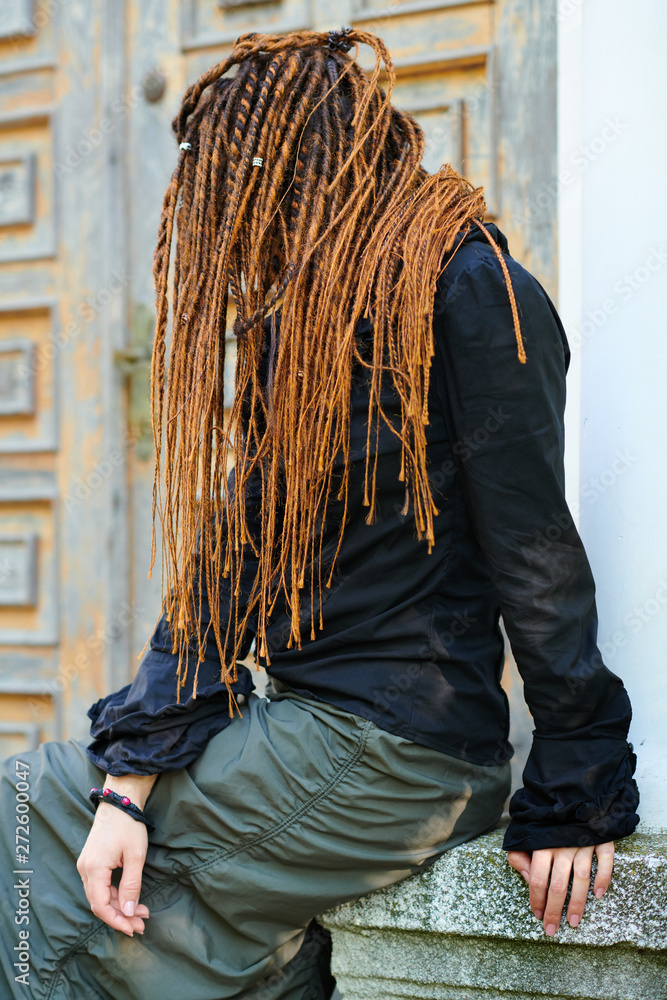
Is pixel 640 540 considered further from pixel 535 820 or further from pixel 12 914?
pixel 12 914

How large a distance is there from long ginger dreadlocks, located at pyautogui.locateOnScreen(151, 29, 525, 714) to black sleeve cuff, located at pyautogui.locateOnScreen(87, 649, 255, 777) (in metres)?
0.03

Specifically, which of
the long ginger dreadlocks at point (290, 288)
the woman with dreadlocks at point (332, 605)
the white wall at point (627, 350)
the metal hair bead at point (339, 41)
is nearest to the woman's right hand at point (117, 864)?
the woman with dreadlocks at point (332, 605)

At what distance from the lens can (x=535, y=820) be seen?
0.98 metres

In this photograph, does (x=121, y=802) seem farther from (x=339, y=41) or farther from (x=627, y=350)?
(x=339, y=41)

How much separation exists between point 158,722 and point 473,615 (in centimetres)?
43

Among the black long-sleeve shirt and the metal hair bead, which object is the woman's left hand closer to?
the black long-sleeve shirt

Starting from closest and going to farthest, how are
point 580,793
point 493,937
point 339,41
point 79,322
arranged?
point 580,793, point 493,937, point 339,41, point 79,322

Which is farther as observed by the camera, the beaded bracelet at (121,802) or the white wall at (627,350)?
the white wall at (627,350)

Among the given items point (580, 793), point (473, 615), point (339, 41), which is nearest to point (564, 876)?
point (580, 793)

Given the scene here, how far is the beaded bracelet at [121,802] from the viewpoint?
40.6 inches

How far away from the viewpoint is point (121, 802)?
1031 mm

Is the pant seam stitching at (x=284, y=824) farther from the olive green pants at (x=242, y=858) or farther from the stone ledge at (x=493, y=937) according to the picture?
the stone ledge at (x=493, y=937)

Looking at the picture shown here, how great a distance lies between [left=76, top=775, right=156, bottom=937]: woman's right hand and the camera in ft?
3.31

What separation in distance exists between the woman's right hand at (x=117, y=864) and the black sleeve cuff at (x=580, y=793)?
48cm
